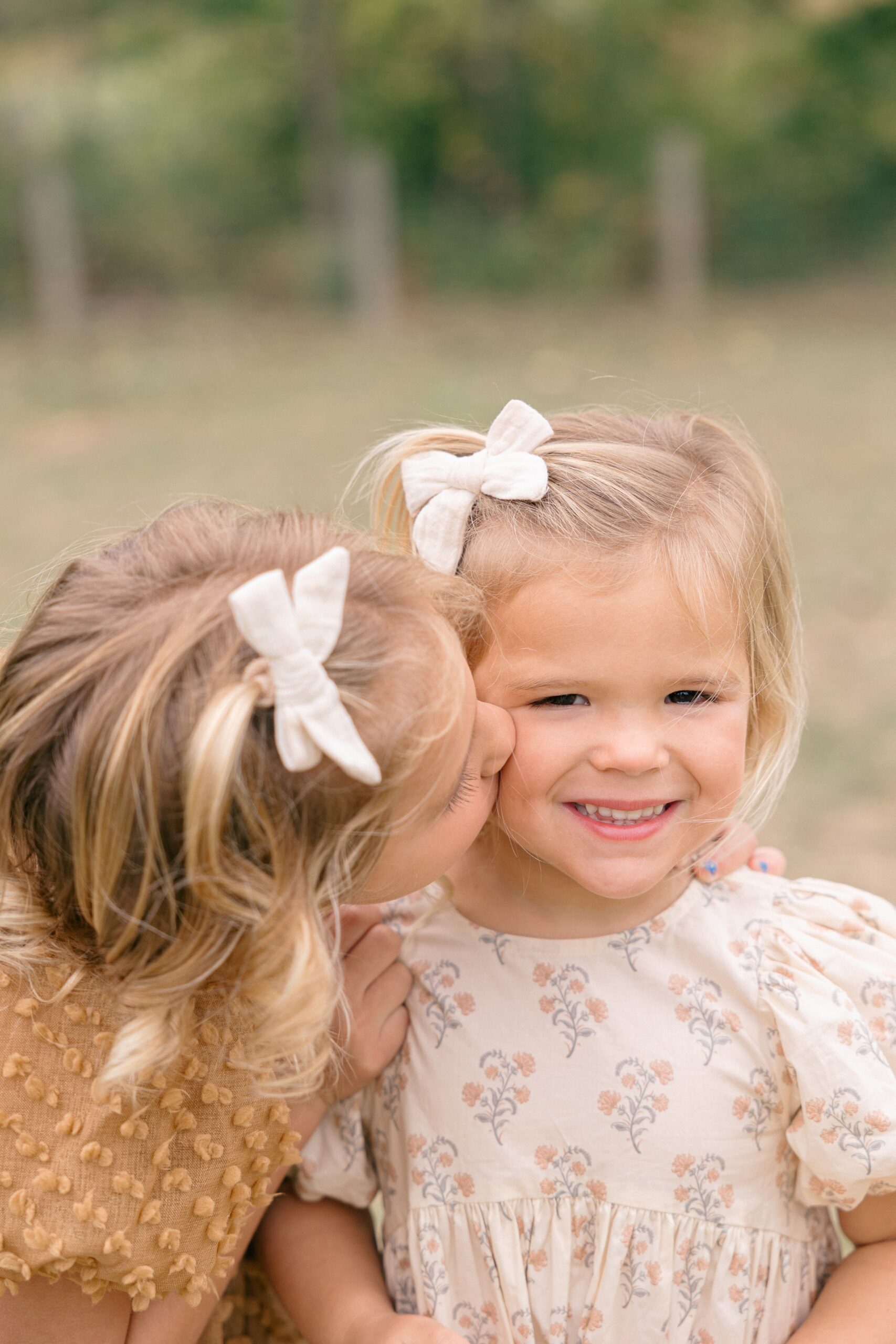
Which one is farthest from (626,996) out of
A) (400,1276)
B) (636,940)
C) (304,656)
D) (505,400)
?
(505,400)

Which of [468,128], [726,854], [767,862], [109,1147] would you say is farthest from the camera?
[468,128]

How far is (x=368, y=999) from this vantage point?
189 centimetres

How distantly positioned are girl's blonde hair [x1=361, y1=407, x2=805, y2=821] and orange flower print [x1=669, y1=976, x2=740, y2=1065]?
A: 267mm

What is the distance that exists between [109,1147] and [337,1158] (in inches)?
16.5

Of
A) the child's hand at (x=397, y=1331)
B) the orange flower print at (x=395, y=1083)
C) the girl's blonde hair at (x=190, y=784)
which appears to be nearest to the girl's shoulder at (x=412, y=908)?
the orange flower print at (x=395, y=1083)

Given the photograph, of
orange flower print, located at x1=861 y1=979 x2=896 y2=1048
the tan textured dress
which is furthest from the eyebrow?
the tan textured dress

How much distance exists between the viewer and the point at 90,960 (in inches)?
63.5

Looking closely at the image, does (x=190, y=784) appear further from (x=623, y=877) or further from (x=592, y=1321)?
(x=592, y=1321)

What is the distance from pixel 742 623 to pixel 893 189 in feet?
42.7

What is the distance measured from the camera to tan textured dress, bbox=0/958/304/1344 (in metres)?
1.58

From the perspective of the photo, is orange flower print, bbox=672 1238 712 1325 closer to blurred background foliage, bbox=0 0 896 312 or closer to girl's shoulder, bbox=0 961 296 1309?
girl's shoulder, bbox=0 961 296 1309

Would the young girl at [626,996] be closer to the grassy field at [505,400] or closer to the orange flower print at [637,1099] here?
the orange flower print at [637,1099]

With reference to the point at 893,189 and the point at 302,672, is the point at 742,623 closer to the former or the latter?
the point at 302,672

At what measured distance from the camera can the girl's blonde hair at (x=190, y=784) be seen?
1.42 meters
